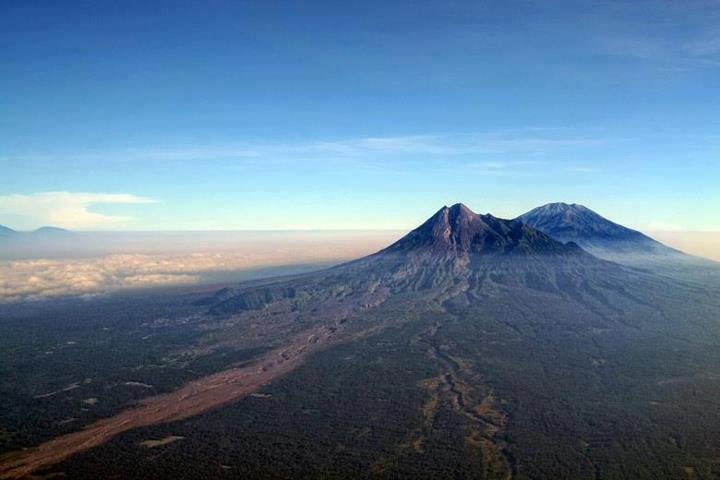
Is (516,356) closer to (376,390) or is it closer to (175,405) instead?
(376,390)

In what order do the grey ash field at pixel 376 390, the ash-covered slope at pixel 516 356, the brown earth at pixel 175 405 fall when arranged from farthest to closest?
the ash-covered slope at pixel 516 356, the brown earth at pixel 175 405, the grey ash field at pixel 376 390

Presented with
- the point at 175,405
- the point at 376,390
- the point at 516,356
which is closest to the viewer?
the point at 175,405

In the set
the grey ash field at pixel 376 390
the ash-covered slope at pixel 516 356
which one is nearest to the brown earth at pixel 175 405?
the grey ash field at pixel 376 390

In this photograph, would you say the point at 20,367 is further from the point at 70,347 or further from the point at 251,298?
the point at 251,298

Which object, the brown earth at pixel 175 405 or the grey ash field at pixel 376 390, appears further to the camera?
the brown earth at pixel 175 405

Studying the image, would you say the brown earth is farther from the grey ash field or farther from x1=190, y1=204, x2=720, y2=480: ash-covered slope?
x1=190, y1=204, x2=720, y2=480: ash-covered slope

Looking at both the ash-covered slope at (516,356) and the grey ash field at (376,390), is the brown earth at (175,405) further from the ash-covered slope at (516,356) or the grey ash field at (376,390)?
the ash-covered slope at (516,356)

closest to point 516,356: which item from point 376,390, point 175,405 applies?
point 376,390

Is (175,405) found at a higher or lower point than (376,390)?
lower

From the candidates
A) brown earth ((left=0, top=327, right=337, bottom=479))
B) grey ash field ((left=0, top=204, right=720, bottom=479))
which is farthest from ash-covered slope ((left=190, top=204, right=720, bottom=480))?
brown earth ((left=0, top=327, right=337, bottom=479))
